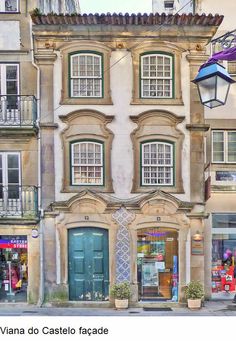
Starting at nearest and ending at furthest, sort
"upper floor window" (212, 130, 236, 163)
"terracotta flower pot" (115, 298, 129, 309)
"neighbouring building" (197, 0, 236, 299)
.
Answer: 1. "terracotta flower pot" (115, 298, 129, 309)
2. "neighbouring building" (197, 0, 236, 299)
3. "upper floor window" (212, 130, 236, 163)

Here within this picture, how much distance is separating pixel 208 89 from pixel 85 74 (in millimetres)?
3580

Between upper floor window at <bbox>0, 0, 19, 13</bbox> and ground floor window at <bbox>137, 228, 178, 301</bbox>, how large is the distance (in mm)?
3652

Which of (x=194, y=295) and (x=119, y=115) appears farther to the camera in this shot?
(x=119, y=115)

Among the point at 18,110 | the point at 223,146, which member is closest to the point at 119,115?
the point at 18,110

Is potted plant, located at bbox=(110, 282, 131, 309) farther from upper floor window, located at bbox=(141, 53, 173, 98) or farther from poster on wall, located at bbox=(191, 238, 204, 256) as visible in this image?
upper floor window, located at bbox=(141, 53, 173, 98)

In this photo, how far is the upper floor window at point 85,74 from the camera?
6.34 meters

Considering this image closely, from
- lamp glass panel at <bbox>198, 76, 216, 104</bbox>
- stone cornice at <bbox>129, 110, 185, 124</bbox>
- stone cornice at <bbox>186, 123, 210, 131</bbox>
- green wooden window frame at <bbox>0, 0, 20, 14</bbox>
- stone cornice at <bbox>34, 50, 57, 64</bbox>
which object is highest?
green wooden window frame at <bbox>0, 0, 20, 14</bbox>

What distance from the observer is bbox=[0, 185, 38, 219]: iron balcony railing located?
6289 millimetres

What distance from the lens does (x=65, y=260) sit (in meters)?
6.41

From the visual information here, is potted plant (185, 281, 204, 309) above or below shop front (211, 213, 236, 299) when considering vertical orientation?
below

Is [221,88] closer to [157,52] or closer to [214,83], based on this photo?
[214,83]

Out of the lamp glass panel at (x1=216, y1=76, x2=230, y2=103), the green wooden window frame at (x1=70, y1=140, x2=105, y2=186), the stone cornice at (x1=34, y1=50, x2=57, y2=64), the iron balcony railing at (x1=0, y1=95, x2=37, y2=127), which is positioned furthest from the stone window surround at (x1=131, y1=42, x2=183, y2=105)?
the lamp glass panel at (x1=216, y1=76, x2=230, y2=103)

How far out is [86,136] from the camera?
20.9ft

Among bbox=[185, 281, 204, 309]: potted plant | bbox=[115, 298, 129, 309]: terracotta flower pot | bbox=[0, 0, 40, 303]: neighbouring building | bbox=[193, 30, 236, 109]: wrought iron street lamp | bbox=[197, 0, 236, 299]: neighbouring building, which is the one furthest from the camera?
bbox=[197, 0, 236, 299]: neighbouring building
